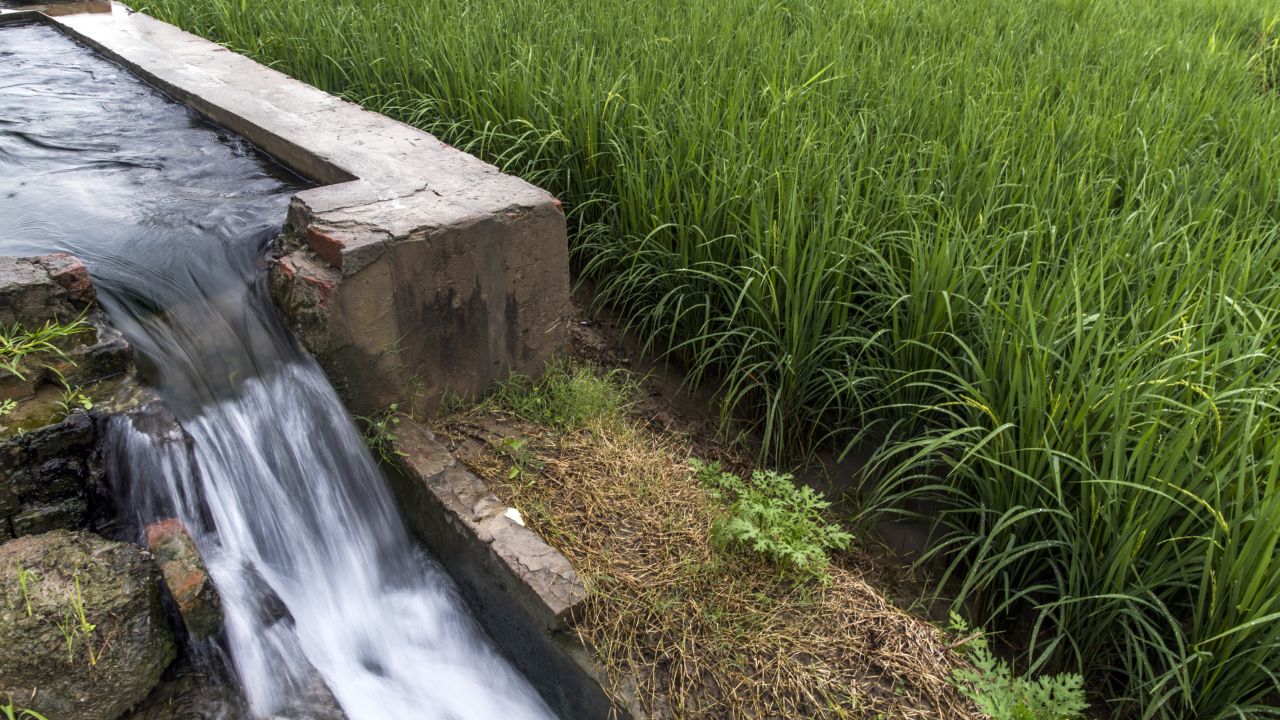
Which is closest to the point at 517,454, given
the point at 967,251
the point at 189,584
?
the point at 189,584

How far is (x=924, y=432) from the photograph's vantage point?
2342 mm

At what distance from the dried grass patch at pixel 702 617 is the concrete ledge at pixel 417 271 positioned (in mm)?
A: 306

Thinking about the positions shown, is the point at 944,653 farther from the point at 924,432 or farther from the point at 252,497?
the point at 252,497

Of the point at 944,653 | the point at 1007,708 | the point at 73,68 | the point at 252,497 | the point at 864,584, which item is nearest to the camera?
the point at 1007,708

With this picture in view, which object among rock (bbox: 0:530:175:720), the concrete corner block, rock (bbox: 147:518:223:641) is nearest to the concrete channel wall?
the concrete corner block

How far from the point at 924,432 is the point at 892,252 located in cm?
52

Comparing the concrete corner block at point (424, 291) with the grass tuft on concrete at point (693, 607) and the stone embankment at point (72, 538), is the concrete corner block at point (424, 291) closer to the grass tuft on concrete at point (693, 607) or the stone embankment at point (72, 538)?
the grass tuft on concrete at point (693, 607)

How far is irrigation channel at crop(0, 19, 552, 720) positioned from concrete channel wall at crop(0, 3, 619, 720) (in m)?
0.09

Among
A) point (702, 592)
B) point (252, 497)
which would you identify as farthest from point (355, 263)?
point (702, 592)

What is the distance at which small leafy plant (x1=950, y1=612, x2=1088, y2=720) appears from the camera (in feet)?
5.34

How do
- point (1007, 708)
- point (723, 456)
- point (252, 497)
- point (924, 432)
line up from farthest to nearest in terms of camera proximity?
point (723, 456), point (924, 432), point (252, 497), point (1007, 708)

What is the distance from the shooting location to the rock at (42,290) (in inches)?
76.6

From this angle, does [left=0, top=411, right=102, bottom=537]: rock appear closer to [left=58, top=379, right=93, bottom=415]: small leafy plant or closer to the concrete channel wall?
[left=58, top=379, right=93, bottom=415]: small leafy plant

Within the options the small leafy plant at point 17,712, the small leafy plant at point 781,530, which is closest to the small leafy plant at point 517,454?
the small leafy plant at point 781,530
